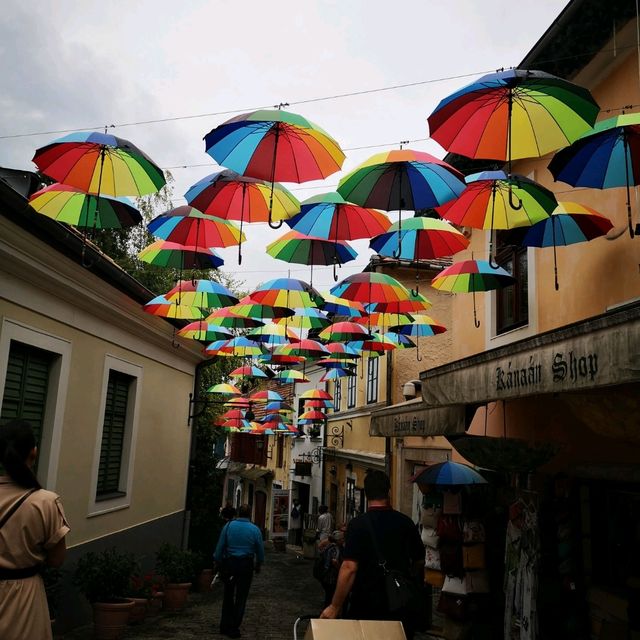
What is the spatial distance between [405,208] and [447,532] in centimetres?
398

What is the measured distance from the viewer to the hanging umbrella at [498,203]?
6.18 m

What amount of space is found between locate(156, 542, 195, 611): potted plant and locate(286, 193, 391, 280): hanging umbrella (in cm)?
614

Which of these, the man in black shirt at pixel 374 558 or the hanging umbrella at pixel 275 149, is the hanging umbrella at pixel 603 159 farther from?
the man in black shirt at pixel 374 558

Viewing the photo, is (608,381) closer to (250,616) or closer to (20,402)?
(20,402)

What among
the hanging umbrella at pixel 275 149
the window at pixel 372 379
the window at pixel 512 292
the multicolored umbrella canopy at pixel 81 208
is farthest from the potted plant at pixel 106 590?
the window at pixel 372 379

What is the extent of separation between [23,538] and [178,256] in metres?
5.42

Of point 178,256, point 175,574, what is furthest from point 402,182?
point 175,574

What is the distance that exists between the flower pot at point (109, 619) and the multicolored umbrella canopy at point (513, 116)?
6392 mm

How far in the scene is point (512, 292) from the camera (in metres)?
9.77

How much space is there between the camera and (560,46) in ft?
24.3

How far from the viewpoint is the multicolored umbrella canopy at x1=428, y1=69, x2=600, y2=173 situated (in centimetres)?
462

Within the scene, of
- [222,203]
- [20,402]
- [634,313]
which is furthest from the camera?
[20,402]

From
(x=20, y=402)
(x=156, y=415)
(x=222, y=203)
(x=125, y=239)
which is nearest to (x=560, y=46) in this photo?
(x=222, y=203)

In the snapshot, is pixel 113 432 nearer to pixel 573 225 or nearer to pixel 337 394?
pixel 573 225
